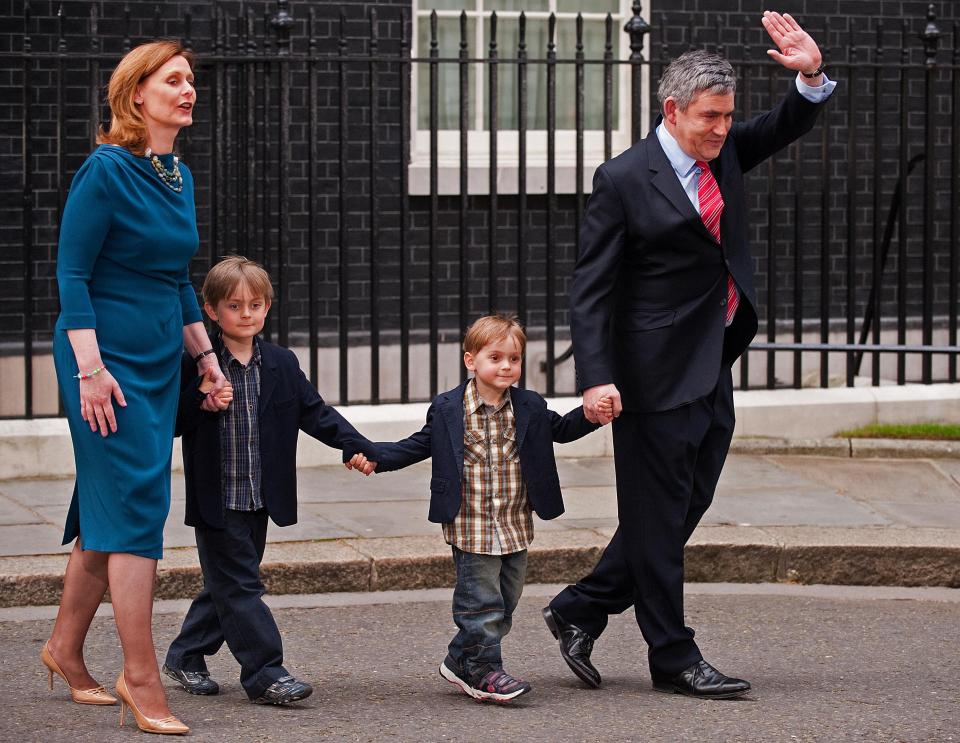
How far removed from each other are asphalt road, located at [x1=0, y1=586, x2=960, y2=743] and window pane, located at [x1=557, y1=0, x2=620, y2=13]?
5496 millimetres

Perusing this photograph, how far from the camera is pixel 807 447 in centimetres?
865

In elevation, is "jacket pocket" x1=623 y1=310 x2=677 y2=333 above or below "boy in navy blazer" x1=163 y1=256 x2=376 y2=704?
above

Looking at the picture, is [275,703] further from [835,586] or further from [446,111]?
[446,111]

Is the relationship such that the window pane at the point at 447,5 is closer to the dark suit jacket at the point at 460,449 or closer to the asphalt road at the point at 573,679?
the asphalt road at the point at 573,679

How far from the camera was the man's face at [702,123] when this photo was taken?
462cm

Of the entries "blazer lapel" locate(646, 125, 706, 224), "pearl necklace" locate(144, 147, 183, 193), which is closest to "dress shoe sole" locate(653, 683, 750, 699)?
"blazer lapel" locate(646, 125, 706, 224)

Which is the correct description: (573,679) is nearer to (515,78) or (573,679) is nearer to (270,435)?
(270,435)

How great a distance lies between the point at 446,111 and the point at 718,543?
16.1 ft

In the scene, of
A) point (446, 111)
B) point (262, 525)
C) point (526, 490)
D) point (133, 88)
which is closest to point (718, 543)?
point (526, 490)

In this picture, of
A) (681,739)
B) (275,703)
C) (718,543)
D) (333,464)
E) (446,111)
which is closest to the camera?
(681,739)

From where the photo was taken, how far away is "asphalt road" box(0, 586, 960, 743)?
14.6ft

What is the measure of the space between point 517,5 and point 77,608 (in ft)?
23.1

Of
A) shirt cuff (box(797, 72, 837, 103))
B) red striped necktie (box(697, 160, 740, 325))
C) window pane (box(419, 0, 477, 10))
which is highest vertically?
window pane (box(419, 0, 477, 10))

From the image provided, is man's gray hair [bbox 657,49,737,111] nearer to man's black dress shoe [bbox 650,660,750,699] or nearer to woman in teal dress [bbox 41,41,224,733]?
woman in teal dress [bbox 41,41,224,733]
